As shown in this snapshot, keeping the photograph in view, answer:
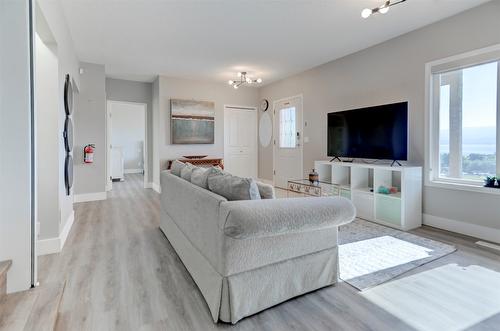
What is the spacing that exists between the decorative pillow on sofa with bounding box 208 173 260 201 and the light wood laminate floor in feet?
2.44

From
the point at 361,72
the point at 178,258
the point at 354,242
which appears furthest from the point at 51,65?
the point at 361,72

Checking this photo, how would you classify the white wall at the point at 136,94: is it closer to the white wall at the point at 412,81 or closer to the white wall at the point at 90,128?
the white wall at the point at 90,128

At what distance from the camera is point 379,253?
8.84 ft

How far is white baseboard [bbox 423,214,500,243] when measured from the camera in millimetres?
3008

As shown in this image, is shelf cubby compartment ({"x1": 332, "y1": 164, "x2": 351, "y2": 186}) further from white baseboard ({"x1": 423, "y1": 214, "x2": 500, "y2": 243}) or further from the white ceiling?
the white ceiling

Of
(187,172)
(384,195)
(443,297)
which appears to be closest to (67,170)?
(187,172)

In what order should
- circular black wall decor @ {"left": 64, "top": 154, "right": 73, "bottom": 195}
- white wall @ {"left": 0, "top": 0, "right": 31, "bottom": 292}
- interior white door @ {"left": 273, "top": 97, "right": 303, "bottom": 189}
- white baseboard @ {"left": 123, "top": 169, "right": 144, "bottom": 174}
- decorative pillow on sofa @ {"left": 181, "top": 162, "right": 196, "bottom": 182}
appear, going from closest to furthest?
white wall @ {"left": 0, "top": 0, "right": 31, "bottom": 292}, decorative pillow on sofa @ {"left": 181, "top": 162, "right": 196, "bottom": 182}, circular black wall decor @ {"left": 64, "top": 154, "right": 73, "bottom": 195}, interior white door @ {"left": 273, "top": 97, "right": 303, "bottom": 189}, white baseboard @ {"left": 123, "top": 169, "right": 144, "bottom": 174}

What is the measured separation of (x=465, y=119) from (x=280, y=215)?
304cm

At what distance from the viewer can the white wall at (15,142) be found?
1.40m

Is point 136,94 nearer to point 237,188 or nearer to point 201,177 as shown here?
point 201,177

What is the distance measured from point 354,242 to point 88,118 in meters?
5.00

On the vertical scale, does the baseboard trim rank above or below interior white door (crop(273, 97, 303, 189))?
below

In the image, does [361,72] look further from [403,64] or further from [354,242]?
[354,242]

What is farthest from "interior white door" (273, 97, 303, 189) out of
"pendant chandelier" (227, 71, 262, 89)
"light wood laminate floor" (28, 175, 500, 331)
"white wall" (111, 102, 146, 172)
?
"white wall" (111, 102, 146, 172)
